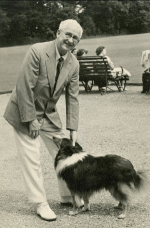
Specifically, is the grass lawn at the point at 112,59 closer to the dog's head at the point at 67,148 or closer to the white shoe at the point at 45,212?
the white shoe at the point at 45,212

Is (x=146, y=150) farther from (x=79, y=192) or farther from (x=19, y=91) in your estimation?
(x=19, y=91)

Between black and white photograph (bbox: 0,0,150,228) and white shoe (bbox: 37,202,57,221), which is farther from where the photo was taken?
white shoe (bbox: 37,202,57,221)

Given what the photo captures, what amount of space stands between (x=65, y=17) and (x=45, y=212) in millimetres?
57008

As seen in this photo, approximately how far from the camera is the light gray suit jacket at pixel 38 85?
4449mm

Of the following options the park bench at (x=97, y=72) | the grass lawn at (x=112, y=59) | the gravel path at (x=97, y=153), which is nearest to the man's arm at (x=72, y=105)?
the gravel path at (x=97, y=153)

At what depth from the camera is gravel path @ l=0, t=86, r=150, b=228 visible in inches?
181

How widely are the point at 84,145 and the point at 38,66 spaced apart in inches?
136

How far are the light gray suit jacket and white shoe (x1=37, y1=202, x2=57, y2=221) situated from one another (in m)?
0.79

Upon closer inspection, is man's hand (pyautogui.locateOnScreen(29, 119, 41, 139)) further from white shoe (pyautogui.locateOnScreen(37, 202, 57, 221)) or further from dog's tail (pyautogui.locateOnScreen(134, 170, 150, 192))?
dog's tail (pyautogui.locateOnScreen(134, 170, 150, 192))

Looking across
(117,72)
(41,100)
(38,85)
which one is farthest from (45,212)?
(117,72)

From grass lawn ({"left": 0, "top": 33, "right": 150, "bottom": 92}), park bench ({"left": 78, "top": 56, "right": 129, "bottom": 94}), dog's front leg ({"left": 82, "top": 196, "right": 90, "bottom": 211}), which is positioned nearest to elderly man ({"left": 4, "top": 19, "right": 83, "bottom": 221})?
dog's front leg ({"left": 82, "top": 196, "right": 90, "bottom": 211})

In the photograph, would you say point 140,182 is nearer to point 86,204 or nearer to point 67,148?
point 86,204

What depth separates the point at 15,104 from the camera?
4605mm

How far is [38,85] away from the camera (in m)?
4.55
